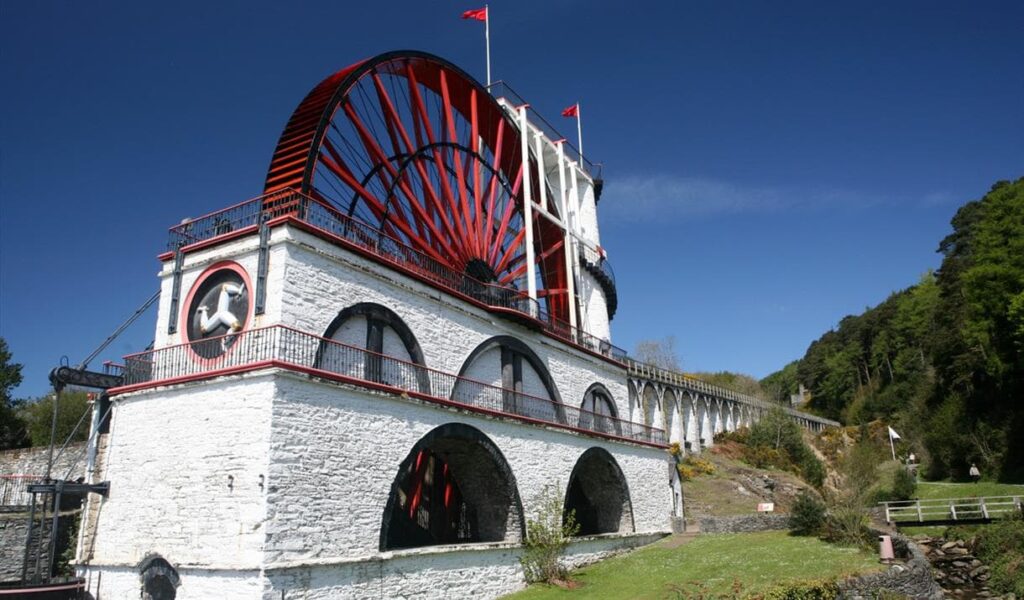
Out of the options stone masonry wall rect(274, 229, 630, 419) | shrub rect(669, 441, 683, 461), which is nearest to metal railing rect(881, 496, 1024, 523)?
stone masonry wall rect(274, 229, 630, 419)

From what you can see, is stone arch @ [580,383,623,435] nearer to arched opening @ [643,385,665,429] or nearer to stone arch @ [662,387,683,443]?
arched opening @ [643,385,665,429]

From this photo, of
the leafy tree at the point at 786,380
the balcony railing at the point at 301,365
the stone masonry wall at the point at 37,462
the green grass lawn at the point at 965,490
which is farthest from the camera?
Result: the leafy tree at the point at 786,380

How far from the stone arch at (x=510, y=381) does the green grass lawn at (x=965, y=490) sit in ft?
58.5

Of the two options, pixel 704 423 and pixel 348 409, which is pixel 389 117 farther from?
pixel 704 423

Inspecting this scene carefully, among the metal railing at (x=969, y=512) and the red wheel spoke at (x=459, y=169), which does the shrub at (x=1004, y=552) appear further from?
the red wheel spoke at (x=459, y=169)

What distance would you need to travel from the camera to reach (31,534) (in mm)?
14125

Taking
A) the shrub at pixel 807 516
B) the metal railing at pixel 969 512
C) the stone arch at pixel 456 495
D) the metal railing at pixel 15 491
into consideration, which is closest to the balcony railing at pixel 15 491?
the metal railing at pixel 15 491

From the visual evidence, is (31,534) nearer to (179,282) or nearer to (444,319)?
(179,282)

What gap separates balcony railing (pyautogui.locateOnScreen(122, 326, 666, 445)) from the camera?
1269cm

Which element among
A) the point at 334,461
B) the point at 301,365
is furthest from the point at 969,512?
the point at 301,365

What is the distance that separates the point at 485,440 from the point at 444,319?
3.05m

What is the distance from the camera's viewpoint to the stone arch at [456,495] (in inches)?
651

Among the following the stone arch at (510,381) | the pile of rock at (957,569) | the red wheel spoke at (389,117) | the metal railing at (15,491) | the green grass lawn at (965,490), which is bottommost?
the pile of rock at (957,569)

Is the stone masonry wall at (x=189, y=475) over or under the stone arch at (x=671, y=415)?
under
